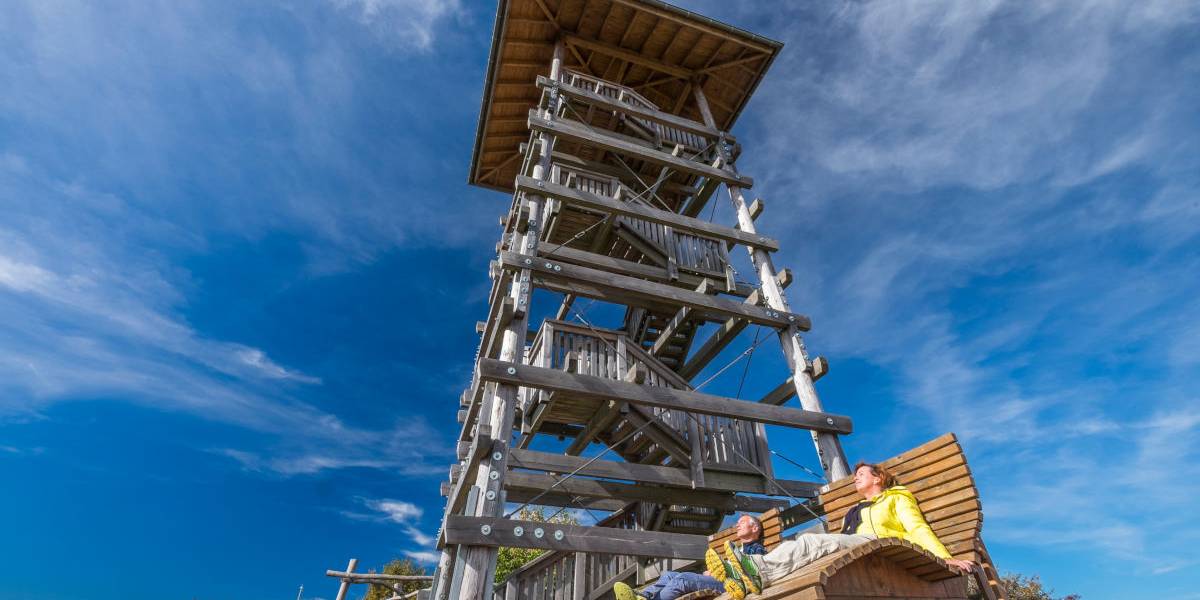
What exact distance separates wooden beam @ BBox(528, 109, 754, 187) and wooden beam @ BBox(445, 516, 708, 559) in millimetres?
7068

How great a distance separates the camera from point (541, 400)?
7.82m

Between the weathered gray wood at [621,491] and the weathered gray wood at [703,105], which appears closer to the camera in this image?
the weathered gray wood at [621,491]

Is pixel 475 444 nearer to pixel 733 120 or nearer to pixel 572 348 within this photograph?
pixel 572 348

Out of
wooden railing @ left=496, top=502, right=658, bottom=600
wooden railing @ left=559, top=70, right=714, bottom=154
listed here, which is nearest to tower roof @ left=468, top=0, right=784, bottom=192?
wooden railing @ left=559, top=70, right=714, bottom=154

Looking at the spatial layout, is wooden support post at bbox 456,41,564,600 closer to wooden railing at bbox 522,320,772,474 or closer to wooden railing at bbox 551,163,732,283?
wooden railing at bbox 522,320,772,474

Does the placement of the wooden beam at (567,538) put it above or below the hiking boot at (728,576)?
above

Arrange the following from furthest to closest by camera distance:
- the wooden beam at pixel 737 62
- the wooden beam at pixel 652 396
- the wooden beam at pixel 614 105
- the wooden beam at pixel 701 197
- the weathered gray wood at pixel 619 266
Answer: the wooden beam at pixel 737 62
the wooden beam at pixel 701 197
the wooden beam at pixel 614 105
the weathered gray wood at pixel 619 266
the wooden beam at pixel 652 396

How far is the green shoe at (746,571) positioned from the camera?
275cm

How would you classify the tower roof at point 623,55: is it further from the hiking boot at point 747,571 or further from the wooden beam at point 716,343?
the hiking boot at point 747,571

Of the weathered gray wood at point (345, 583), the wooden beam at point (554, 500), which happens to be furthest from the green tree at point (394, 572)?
the wooden beam at point (554, 500)

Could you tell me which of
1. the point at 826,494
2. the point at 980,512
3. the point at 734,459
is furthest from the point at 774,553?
the point at 734,459

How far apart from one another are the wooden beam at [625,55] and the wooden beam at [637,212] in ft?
19.0

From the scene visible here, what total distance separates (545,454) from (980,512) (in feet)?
15.3

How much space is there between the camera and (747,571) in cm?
275
